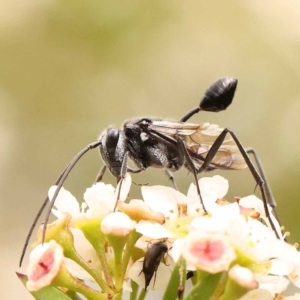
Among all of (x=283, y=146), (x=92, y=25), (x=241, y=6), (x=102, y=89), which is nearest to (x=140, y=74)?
(x=102, y=89)

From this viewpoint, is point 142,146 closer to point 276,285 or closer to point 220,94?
point 220,94

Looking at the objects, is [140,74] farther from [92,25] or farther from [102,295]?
[102,295]

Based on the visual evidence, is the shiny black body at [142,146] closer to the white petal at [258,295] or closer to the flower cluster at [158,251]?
the flower cluster at [158,251]

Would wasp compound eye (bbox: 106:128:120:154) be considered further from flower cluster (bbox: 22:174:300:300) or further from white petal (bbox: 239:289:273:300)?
white petal (bbox: 239:289:273:300)

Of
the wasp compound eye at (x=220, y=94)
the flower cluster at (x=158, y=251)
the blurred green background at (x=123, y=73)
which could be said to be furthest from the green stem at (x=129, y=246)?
the blurred green background at (x=123, y=73)

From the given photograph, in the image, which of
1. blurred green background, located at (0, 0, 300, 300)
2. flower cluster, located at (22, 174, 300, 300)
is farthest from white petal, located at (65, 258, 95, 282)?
blurred green background, located at (0, 0, 300, 300)

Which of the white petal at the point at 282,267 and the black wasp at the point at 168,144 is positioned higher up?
the black wasp at the point at 168,144

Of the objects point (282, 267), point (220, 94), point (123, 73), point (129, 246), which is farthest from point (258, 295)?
point (123, 73)
